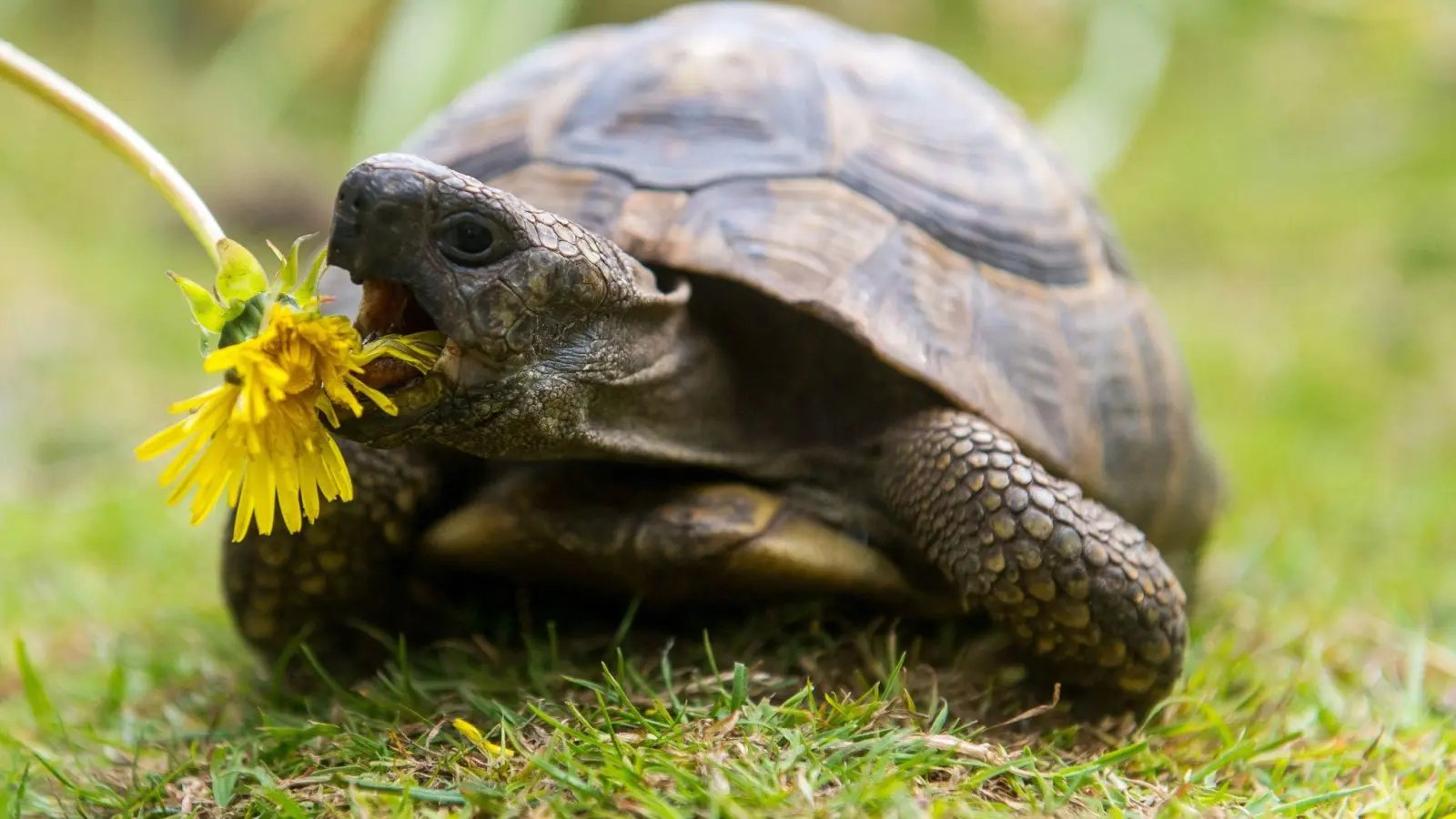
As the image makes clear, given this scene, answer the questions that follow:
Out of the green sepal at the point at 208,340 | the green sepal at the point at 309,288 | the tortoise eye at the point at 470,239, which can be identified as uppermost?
the tortoise eye at the point at 470,239

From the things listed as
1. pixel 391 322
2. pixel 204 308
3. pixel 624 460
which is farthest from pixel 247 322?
pixel 624 460

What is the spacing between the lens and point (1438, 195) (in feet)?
26.2

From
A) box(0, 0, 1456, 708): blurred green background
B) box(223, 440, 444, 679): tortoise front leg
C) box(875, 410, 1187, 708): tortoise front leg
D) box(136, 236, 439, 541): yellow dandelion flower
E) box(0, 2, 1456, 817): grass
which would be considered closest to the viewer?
box(136, 236, 439, 541): yellow dandelion flower

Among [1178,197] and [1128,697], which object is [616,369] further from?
[1178,197]

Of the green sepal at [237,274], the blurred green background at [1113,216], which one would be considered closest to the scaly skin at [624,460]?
the green sepal at [237,274]

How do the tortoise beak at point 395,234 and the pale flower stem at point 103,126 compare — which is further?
the pale flower stem at point 103,126

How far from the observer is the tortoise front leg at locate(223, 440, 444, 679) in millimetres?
2441

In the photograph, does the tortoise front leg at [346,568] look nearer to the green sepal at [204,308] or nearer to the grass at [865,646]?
the grass at [865,646]

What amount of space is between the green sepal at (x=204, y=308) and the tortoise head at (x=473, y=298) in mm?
175

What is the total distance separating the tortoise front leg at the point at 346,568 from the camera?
8.01ft

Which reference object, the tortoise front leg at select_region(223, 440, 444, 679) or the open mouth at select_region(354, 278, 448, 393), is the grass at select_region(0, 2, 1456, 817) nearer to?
the tortoise front leg at select_region(223, 440, 444, 679)

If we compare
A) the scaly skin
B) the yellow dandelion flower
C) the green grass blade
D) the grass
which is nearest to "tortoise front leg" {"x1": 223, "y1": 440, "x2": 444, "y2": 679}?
the scaly skin

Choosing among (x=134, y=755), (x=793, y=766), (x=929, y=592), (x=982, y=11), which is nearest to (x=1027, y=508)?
(x=929, y=592)

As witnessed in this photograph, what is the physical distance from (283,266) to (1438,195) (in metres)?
8.09
